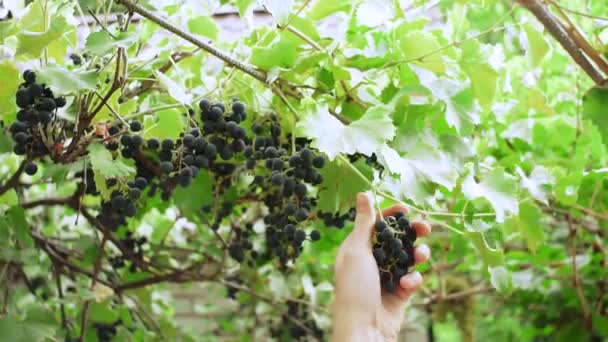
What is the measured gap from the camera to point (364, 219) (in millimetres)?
1082

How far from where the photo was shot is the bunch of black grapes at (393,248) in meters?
1.05

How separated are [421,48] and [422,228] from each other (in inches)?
12.5

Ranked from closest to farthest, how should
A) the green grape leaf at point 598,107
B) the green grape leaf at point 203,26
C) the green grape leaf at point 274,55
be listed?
the green grape leaf at point 274,55 → the green grape leaf at point 203,26 → the green grape leaf at point 598,107

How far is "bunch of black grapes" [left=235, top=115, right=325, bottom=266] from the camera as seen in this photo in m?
1.13

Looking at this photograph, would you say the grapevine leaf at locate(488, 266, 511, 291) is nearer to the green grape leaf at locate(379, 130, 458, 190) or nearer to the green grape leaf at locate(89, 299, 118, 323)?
the green grape leaf at locate(379, 130, 458, 190)

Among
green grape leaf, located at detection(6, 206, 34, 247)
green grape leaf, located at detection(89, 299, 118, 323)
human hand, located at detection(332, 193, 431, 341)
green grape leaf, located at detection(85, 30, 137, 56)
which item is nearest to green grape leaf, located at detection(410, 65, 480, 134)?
human hand, located at detection(332, 193, 431, 341)

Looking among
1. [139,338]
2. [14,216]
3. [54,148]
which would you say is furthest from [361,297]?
[139,338]

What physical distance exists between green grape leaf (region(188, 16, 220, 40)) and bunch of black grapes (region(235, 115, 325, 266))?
184mm

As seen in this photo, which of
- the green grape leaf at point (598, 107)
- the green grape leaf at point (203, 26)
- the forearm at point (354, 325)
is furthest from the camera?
the green grape leaf at point (598, 107)

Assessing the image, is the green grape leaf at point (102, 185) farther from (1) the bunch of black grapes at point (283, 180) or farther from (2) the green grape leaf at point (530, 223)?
(2) the green grape leaf at point (530, 223)

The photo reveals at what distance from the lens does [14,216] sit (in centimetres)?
142

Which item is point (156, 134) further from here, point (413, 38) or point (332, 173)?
point (413, 38)

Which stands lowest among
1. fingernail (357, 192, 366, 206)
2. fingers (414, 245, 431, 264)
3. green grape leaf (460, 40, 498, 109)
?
fingers (414, 245, 431, 264)

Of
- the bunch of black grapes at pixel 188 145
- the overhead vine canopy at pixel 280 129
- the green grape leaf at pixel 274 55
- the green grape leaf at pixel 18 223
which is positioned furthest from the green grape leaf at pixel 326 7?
the green grape leaf at pixel 18 223
